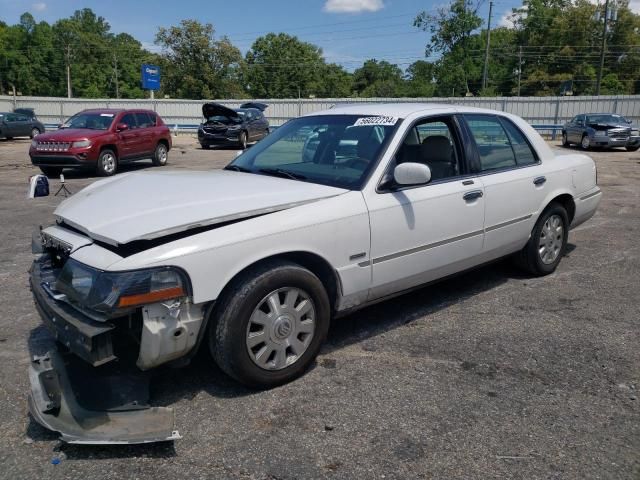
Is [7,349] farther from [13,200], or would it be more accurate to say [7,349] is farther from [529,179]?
[13,200]

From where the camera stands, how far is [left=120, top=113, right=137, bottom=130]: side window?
48.3ft

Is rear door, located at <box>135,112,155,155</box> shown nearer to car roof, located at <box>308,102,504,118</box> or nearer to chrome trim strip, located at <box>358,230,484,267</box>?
car roof, located at <box>308,102,504,118</box>

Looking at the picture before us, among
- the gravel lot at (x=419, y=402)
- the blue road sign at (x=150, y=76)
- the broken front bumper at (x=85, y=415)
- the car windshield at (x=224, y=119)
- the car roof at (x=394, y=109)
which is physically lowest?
the gravel lot at (x=419, y=402)

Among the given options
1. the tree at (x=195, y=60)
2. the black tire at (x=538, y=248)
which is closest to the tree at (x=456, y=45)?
the tree at (x=195, y=60)

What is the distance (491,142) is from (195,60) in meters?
61.2

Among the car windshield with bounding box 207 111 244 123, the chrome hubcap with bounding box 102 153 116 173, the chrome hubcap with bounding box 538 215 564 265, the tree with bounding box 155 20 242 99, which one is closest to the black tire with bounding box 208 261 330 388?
the chrome hubcap with bounding box 538 215 564 265

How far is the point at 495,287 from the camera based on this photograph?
17.1 ft

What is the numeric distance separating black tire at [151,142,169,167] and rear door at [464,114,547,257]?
1294 cm

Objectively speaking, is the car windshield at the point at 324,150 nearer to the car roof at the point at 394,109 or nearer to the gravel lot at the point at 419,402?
the car roof at the point at 394,109

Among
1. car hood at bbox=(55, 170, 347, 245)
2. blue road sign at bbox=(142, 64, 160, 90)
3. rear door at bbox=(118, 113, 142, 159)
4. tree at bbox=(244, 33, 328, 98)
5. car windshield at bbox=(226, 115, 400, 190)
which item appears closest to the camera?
car hood at bbox=(55, 170, 347, 245)

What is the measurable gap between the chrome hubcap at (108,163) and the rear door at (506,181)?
1120 centimetres

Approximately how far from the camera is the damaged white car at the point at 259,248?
2.81 m

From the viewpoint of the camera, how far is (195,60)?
61.1 meters

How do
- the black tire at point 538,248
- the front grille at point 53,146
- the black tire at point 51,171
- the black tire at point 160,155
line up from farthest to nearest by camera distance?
the black tire at point 160,155 → the black tire at point 51,171 → the front grille at point 53,146 → the black tire at point 538,248
